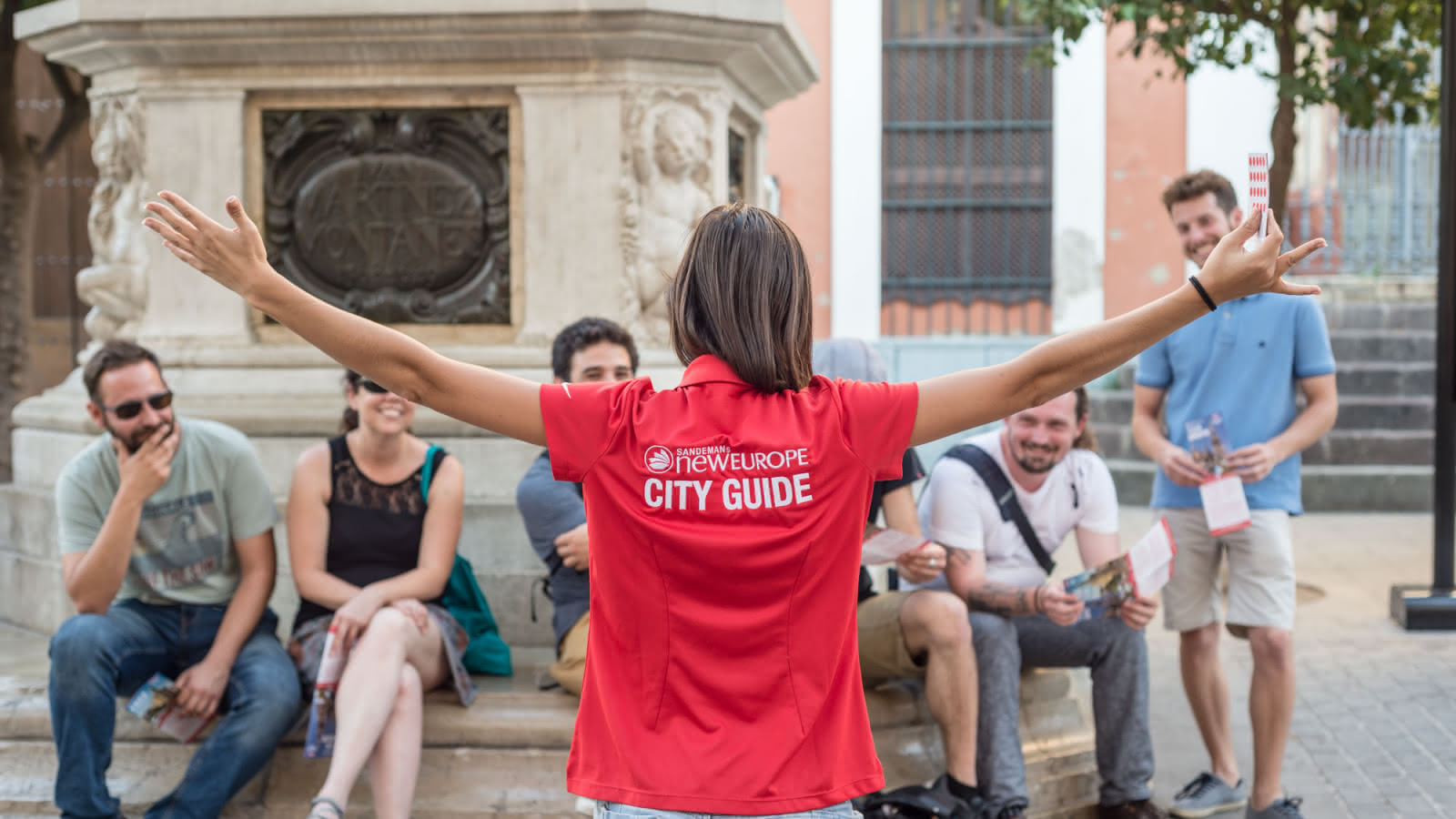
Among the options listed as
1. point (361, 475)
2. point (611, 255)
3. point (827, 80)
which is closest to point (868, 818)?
point (361, 475)

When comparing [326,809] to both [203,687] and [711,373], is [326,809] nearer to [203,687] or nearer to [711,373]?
[203,687]

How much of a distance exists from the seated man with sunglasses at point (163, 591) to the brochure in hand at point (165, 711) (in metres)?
0.03

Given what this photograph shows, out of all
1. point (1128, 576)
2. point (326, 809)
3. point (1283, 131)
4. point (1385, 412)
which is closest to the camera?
point (326, 809)

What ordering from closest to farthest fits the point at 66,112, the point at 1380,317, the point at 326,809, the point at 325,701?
1. the point at 326,809
2. the point at 325,701
3. the point at 66,112
4. the point at 1380,317

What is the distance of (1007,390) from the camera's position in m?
2.46

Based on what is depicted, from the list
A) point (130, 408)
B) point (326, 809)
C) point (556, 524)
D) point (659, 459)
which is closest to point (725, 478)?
point (659, 459)

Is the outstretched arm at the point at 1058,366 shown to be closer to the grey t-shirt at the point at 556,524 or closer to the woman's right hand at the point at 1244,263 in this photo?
the woman's right hand at the point at 1244,263

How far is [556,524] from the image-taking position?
4609 mm

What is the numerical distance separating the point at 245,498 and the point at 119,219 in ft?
6.65

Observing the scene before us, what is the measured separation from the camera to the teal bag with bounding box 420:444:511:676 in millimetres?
4770

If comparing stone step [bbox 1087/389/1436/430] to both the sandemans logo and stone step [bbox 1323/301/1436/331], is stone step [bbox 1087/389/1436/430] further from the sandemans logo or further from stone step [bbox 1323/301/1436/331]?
the sandemans logo

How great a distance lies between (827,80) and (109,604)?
14494 millimetres

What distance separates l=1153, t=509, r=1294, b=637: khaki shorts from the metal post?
3090 mm

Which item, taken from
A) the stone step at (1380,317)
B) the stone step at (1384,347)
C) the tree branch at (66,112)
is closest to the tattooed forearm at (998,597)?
the tree branch at (66,112)
